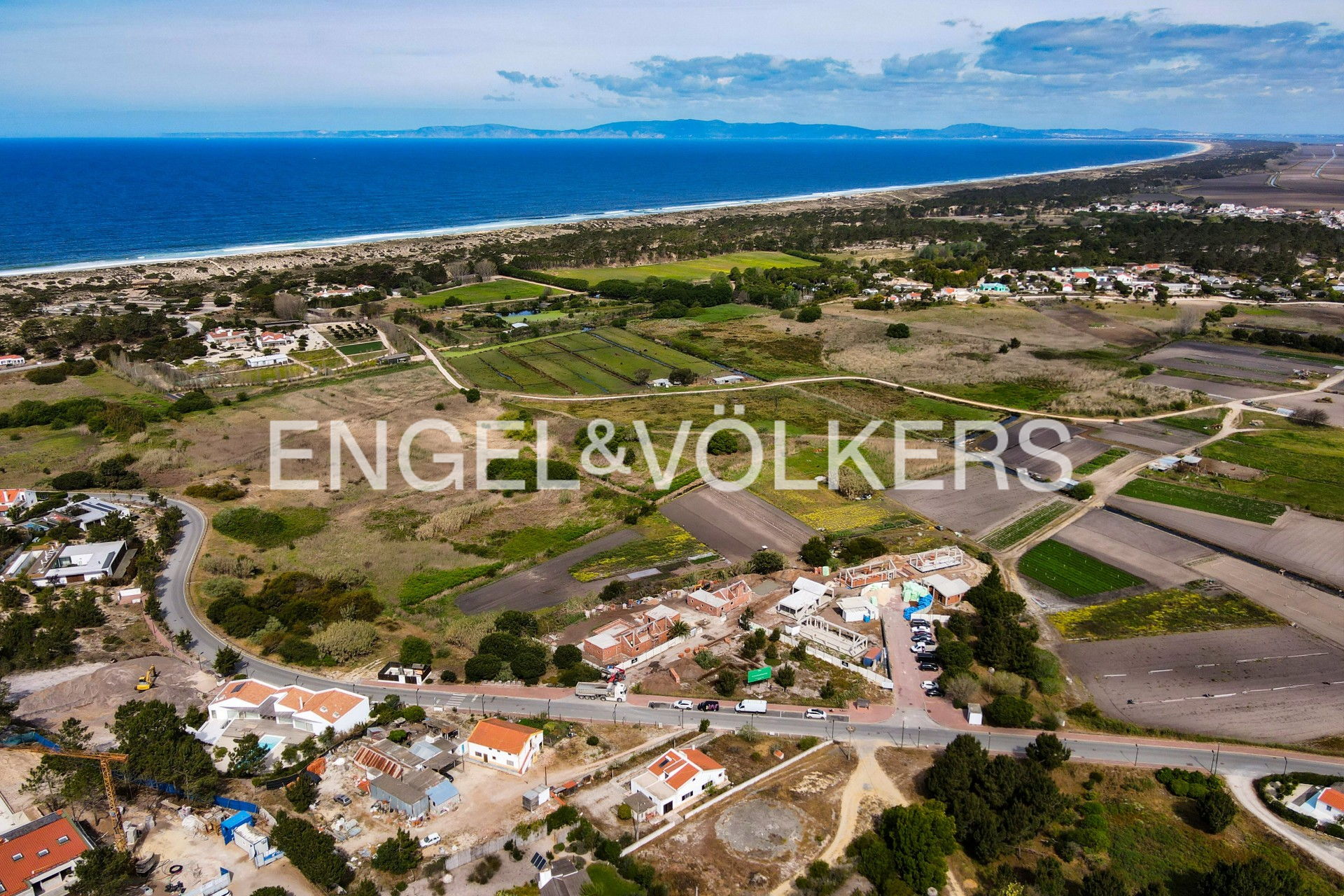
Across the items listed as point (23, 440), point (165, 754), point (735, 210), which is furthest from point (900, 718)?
point (735, 210)

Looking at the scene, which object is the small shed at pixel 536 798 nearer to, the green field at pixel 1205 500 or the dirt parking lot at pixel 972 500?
the dirt parking lot at pixel 972 500

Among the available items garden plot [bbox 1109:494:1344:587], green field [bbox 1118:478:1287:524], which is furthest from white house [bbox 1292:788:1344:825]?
green field [bbox 1118:478:1287:524]

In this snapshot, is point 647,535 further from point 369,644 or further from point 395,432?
point 395,432

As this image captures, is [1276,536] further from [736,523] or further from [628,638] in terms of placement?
[628,638]

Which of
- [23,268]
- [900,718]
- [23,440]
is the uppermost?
[23,268]

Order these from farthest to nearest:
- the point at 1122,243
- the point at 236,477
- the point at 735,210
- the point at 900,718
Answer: the point at 735,210
the point at 1122,243
the point at 236,477
the point at 900,718

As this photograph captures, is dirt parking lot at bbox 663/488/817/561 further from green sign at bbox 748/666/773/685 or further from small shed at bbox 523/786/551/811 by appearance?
small shed at bbox 523/786/551/811
